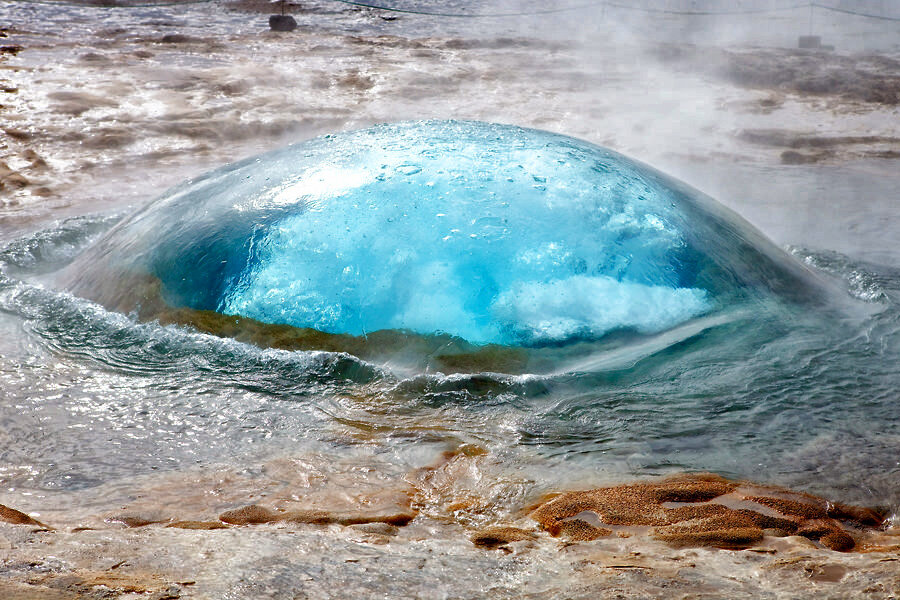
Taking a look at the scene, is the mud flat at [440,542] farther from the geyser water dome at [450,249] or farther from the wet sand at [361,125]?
the geyser water dome at [450,249]

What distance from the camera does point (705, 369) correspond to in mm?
2979

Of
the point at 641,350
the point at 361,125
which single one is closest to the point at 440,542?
the point at 641,350

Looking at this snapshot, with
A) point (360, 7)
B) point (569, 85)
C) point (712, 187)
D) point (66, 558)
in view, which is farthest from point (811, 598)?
point (360, 7)

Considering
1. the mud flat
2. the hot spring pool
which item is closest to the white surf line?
the hot spring pool

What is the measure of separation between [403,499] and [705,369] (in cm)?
129

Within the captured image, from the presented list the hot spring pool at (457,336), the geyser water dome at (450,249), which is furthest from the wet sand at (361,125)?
the geyser water dome at (450,249)

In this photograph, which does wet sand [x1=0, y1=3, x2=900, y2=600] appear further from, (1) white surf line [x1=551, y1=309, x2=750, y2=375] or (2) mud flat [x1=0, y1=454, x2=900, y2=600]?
(1) white surf line [x1=551, y1=309, x2=750, y2=375]

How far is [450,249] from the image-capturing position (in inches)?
122

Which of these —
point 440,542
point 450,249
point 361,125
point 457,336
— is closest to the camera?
point 440,542

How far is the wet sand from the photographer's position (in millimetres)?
1628

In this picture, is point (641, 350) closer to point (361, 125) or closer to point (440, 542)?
point (440, 542)

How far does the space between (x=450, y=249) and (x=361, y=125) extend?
462 cm

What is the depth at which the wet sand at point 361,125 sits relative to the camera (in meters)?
1.63

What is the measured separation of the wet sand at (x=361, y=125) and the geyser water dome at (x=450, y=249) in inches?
23.3
